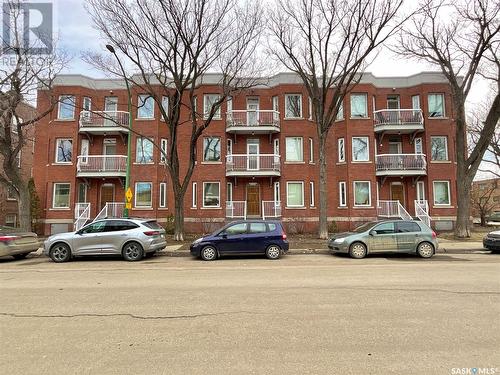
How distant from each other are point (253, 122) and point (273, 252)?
1307 cm

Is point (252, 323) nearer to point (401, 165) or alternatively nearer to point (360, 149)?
point (360, 149)

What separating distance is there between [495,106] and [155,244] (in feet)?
60.8

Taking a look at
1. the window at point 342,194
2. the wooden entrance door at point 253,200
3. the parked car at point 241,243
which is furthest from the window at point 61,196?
the window at point 342,194

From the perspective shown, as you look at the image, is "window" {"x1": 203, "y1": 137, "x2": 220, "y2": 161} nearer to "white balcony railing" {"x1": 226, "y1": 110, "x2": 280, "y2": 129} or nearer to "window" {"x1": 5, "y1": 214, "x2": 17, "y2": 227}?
"white balcony railing" {"x1": 226, "y1": 110, "x2": 280, "y2": 129}

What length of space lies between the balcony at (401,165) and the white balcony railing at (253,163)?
7151 millimetres

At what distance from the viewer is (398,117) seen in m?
23.9

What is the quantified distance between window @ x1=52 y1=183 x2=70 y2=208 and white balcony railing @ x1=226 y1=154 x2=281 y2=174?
11.4m

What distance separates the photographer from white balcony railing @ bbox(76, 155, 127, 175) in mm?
23109

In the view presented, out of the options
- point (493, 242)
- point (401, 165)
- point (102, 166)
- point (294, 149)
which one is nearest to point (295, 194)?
point (294, 149)

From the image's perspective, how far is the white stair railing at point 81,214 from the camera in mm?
21995

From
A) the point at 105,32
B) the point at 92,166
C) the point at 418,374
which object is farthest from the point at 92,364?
the point at 92,166

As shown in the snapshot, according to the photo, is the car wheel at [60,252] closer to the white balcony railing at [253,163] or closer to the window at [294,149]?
the white balcony railing at [253,163]

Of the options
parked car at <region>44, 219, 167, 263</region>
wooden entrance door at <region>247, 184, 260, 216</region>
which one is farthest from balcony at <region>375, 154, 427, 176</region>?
parked car at <region>44, 219, 167, 263</region>

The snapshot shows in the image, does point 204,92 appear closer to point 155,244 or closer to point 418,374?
point 155,244
